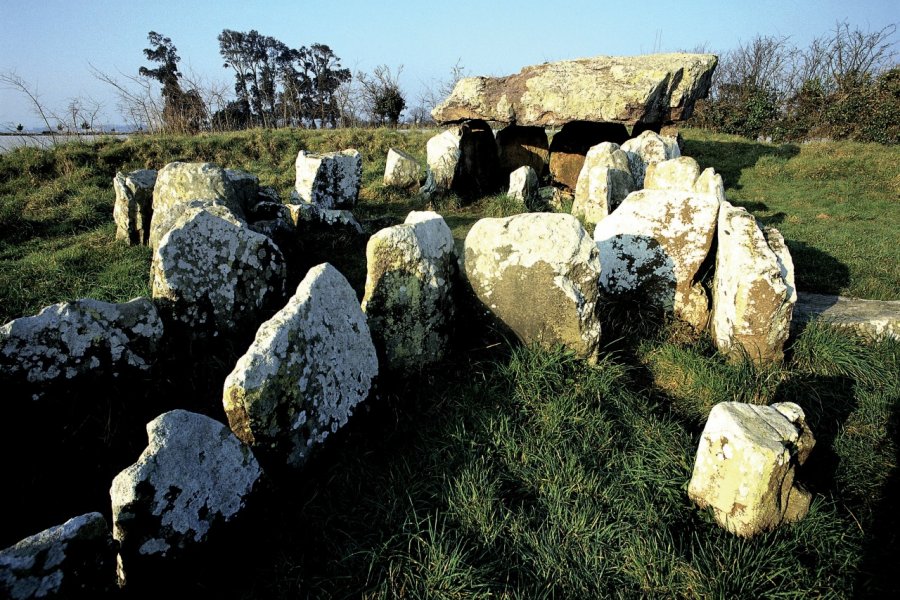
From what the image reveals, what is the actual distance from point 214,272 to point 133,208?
3.93 metres

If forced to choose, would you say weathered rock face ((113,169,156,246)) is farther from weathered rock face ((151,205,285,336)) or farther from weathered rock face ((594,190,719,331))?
weathered rock face ((594,190,719,331))

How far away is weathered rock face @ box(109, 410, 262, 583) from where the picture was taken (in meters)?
2.05

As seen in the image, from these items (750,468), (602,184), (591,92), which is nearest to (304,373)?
(750,468)

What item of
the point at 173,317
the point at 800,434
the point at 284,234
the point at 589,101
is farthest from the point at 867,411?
the point at 589,101

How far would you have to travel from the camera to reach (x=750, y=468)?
2.59 m

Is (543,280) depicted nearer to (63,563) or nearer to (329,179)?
(63,563)

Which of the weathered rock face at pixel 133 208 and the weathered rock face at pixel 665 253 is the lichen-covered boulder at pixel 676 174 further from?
the weathered rock face at pixel 133 208

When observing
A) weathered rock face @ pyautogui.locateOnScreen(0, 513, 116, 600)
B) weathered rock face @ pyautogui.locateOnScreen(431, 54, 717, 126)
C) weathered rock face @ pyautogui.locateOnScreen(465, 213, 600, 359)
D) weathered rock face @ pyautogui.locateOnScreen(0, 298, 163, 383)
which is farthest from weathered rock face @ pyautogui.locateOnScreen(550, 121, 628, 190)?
weathered rock face @ pyautogui.locateOnScreen(0, 513, 116, 600)

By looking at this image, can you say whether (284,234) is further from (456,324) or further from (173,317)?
(456,324)

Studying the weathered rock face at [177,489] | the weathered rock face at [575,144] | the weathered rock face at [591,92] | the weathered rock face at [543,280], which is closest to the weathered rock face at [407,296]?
the weathered rock face at [543,280]

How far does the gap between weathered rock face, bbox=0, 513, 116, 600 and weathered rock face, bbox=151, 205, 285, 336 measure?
2.13 meters

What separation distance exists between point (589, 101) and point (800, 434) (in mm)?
7973

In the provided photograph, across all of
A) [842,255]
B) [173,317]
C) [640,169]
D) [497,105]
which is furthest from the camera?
[497,105]

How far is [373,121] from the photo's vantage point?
2167 cm
